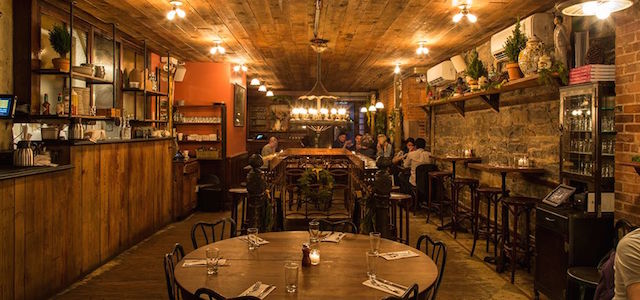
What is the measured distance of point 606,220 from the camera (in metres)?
3.95

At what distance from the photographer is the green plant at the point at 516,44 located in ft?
18.3

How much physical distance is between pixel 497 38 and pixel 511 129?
1.25 meters

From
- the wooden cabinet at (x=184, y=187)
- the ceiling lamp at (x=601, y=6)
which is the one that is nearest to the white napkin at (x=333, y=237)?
the ceiling lamp at (x=601, y=6)

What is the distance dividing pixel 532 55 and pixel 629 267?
11.8 feet

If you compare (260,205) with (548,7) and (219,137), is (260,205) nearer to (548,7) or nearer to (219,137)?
(548,7)

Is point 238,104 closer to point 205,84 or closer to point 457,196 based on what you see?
point 205,84

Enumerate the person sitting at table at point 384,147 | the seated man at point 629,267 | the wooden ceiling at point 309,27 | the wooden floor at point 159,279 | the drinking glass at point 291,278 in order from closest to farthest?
1. the seated man at point 629,267
2. the drinking glass at point 291,278
3. the wooden floor at point 159,279
4. the wooden ceiling at point 309,27
5. the person sitting at table at point 384,147

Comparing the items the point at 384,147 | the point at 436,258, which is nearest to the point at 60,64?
the point at 436,258

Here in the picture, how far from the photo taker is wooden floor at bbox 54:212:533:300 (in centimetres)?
472

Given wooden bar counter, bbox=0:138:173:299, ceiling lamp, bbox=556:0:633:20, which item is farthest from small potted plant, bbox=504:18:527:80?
wooden bar counter, bbox=0:138:173:299

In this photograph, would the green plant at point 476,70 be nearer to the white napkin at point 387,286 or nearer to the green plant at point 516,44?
the green plant at point 516,44

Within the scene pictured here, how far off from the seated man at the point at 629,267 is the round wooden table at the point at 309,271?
90cm

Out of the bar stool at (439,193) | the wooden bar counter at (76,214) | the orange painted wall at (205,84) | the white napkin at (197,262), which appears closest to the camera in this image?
the white napkin at (197,262)

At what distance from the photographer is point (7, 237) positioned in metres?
3.90
